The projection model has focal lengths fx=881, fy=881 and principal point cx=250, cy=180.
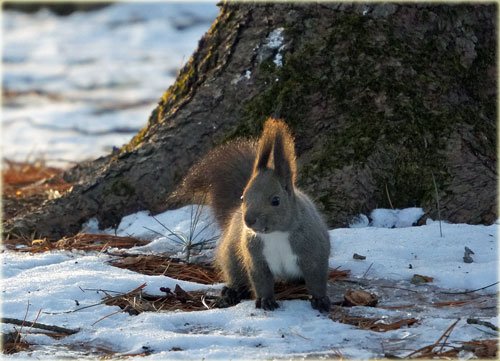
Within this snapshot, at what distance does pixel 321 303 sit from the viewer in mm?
3846

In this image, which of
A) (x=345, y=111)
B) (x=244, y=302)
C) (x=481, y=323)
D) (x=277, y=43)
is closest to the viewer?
(x=481, y=323)

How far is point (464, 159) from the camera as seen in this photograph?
5.03 metres

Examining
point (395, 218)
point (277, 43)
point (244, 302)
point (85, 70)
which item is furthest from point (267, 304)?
point (85, 70)

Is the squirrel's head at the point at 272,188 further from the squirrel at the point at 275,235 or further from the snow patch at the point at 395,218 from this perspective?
the snow patch at the point at 395,218

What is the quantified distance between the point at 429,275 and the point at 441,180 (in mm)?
954

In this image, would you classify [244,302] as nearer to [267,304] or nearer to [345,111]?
[267,304]

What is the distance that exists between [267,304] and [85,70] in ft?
34.4

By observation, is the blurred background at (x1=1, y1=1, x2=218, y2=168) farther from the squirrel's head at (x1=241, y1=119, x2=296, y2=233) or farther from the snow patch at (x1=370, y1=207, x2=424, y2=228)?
the squirrel's head at (x1=241, y1=119, x2=296, y2=233)

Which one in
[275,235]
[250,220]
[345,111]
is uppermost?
[345,111]

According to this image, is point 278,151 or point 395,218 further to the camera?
point 395,218

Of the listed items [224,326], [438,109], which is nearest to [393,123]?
[438,109]

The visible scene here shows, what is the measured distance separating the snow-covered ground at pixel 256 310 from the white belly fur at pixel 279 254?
6.3 inches

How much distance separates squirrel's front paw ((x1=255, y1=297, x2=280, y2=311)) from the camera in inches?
153

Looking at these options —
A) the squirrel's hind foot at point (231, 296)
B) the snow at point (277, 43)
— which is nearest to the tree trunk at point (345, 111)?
the snow at point (277, 43)
